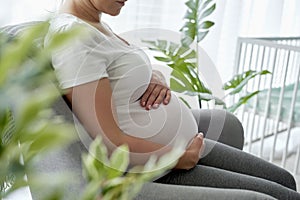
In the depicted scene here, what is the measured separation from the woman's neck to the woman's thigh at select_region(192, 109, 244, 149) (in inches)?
20.3

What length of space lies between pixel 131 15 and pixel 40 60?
2123 millimetres

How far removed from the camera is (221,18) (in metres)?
2.97

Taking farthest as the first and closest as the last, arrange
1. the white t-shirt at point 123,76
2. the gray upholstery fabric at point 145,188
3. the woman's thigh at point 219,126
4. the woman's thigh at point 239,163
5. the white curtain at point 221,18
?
the white curtain at point 221,18, the woman's thigh at point 219,126, the woman's thigh at point 239,163, the white t-shirt at point 123,76, the gray upholstery fabric at point 145,188

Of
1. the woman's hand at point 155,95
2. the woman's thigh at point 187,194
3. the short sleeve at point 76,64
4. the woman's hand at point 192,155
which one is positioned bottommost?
the woman's hand at point 192,155

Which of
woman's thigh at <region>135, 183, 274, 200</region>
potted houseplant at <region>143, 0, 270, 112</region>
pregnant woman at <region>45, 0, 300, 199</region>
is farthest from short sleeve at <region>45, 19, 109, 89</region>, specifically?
potted houseplant at <region>143, 0, 270, 112</region>

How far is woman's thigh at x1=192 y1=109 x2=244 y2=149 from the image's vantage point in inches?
65.8

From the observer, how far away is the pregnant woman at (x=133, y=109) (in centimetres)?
115

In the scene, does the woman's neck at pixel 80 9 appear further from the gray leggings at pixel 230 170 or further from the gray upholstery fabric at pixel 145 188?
the gray leggings at pixel 230 170

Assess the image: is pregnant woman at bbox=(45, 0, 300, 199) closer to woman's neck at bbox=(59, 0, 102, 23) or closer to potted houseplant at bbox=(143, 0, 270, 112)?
woman's neck at bbox=(59, 0, 102, 23)

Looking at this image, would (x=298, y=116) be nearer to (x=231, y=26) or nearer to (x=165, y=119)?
(x=231, y=26)

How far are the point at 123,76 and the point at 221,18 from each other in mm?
1793

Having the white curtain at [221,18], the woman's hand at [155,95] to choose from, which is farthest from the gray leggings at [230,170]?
the white curtain at [221,18]

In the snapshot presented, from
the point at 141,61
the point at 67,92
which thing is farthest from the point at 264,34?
the point at 67,92

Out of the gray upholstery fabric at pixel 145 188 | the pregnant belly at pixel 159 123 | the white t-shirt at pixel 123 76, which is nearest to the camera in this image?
the gray upholstery fabric at pixel 145 188
